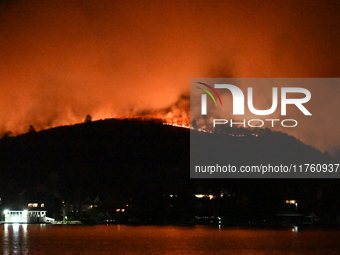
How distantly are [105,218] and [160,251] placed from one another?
40.2 metres

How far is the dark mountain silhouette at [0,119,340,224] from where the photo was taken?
73.6m

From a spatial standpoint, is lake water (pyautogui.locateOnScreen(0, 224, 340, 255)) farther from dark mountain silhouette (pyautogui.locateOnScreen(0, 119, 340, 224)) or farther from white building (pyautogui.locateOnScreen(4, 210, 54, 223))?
white building (pyautogui.locateOnScreen(4, 210, 54, 223))

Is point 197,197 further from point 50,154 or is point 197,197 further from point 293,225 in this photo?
point 50,154

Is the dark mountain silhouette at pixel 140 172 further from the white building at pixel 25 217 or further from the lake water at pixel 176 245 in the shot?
the lake water at pixel 176 245

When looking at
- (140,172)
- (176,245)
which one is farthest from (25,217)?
(176,245)

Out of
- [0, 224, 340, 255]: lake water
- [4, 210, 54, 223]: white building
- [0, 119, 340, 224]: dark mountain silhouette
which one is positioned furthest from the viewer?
[4, 210, 54, 223]: white building

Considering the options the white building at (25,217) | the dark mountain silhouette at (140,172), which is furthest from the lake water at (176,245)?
the white building at (25,217)

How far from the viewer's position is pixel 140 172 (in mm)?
103312

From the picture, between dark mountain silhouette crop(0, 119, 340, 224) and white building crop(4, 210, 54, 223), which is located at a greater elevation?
dark mountain silhouette crop(0, 119, 340, 224)

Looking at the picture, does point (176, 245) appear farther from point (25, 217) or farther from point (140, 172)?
point (140, 172)

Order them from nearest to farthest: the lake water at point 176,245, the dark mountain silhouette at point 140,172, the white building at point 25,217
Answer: the lake water at point 176,245 < the dark mountain silhouette at point 140,172 < the white building at point 25,217

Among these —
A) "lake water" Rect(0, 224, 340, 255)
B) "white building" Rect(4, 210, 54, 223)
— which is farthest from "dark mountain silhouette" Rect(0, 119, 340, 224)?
"lake water" Rect(0, 224, 340, 255)

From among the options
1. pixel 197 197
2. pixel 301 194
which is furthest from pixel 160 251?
pixel 301 194

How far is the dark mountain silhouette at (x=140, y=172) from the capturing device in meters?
73.6
